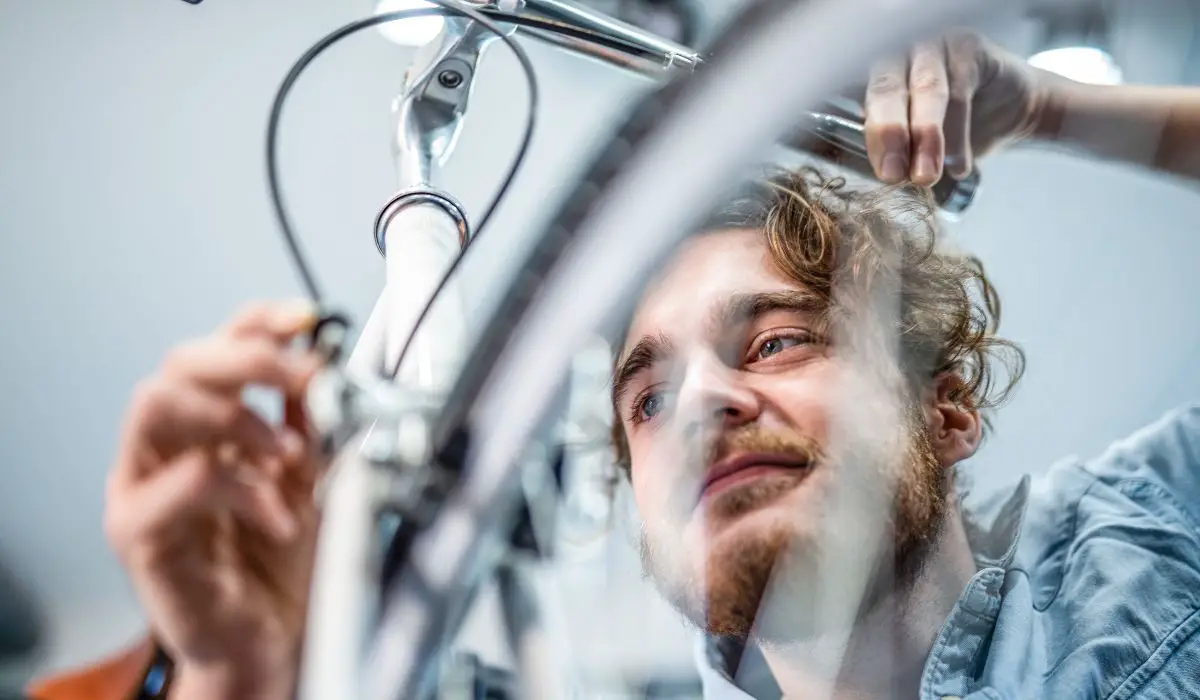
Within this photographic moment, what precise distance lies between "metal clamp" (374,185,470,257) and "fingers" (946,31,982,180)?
0.27 m

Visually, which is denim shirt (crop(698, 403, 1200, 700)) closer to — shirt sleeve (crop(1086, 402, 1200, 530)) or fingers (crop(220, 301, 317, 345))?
shirt sleeve (crop(1086, 402, 1200, 530))

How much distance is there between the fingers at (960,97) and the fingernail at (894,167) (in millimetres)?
31

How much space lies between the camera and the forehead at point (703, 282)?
37 centimetres

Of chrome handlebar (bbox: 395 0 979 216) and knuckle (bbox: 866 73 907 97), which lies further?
chrome handlebar (bbox: 395 0 979 216)

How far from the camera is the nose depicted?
0.43 metres

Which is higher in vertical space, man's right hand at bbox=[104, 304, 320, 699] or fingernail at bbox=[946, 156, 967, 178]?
fingernail at bbox=[946, 156, 967, 178]

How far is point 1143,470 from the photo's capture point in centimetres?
67

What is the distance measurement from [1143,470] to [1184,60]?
366 millimetres

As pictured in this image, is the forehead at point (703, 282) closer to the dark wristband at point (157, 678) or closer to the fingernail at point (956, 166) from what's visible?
the fingernail at point (956, 166)

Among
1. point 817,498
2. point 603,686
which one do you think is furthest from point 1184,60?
point 603,686

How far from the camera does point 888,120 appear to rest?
42cm

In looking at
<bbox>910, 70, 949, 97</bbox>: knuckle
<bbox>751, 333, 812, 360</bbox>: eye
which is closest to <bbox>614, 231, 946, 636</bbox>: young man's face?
<bbox>751, 333, 812, 360</bbox>: eye

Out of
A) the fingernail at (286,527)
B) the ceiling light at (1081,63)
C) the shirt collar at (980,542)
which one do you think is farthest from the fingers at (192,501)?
the ceiling light at (1081,63)

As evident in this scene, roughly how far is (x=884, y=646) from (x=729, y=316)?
0.20 meters
